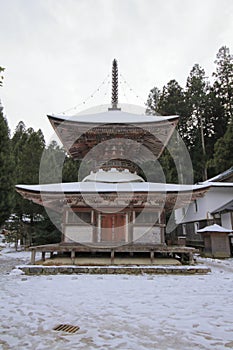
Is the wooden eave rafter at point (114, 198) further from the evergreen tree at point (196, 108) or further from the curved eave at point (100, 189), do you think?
the evergreen tree at point (196, 108)

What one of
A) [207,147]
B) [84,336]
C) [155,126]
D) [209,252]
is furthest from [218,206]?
[84,336]

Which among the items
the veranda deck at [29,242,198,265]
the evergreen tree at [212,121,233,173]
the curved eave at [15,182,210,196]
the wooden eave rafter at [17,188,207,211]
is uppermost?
the evergreen tree at [212,121,233,173]

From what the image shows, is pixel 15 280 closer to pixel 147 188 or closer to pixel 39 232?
pixel 147 188

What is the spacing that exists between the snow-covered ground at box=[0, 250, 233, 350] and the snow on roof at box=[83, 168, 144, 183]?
217 inches

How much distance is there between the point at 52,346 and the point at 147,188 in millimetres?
7875

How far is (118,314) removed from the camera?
4.58m

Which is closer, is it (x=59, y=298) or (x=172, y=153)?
(x=59, y=298)

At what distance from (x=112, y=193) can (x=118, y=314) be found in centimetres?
603

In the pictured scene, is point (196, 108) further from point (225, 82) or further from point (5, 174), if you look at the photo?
point (5, 174)

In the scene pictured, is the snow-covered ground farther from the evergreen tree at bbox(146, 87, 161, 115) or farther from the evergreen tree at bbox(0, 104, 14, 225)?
the evergreen tree at bbox(146, 87, 161, 115)

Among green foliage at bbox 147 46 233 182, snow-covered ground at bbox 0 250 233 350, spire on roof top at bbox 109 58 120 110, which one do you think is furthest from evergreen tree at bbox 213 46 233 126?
snow-covered ground at bbox 0 250 233 350

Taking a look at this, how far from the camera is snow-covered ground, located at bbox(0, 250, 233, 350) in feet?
11.2

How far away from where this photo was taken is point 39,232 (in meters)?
19.1

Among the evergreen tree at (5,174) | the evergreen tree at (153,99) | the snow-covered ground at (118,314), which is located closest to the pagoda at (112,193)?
the snow-covered ground at (118,314)
